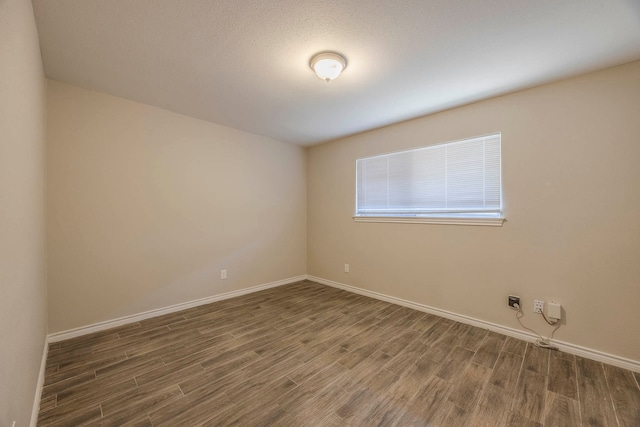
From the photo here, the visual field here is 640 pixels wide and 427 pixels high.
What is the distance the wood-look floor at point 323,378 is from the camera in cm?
150

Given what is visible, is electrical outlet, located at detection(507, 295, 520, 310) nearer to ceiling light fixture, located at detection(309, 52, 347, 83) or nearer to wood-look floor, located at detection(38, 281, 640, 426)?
wood-look floor, located at detection(38, 281, 640, 426)

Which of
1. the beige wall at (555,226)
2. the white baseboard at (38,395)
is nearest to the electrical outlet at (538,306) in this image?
the beige wall at (555,226)

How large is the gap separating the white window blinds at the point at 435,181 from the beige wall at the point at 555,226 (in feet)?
0.42

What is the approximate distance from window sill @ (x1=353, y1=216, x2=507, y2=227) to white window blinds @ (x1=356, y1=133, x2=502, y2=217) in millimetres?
79

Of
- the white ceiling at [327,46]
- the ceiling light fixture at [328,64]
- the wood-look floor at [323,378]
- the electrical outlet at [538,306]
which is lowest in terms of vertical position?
the wood-look floor at [323,378]

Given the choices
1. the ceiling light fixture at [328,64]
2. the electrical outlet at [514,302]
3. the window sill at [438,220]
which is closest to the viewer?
the ceiling light fixture at [328,64]

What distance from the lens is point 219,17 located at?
1576 mm

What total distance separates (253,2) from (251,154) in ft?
8.19

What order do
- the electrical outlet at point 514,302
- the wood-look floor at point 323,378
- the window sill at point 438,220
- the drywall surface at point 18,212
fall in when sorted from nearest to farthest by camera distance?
the drywall surface at point 18,212 < the wood-look floor at point 323,378 < the electrical outlet at point 514,302 < the window sill at point 438,220

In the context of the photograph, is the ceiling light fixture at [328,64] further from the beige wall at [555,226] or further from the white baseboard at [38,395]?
the white baseboard at [38,395]

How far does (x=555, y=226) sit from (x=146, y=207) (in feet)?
13.8

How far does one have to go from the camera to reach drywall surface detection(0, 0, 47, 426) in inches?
38.3

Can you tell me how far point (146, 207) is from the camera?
2.87 meters

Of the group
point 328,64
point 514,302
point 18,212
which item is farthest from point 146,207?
point 514,302
